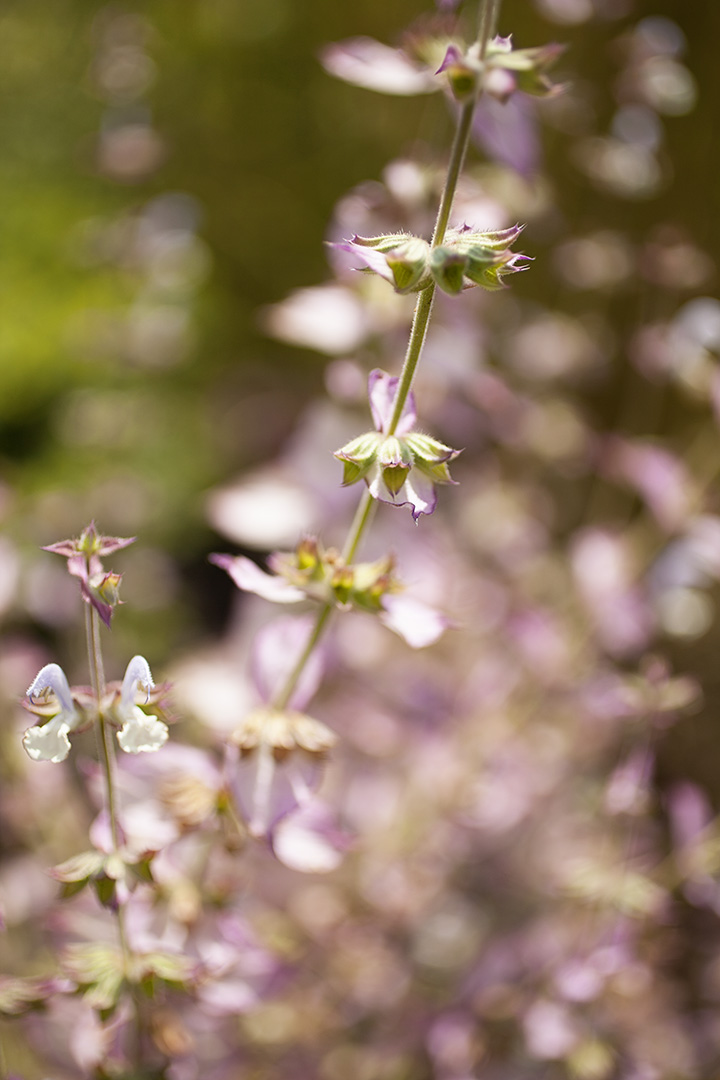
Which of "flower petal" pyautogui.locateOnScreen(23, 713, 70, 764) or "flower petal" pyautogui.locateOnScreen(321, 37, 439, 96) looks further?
"flower petal" pyautogui.locateOnScreen(321, 37, 439, 96)

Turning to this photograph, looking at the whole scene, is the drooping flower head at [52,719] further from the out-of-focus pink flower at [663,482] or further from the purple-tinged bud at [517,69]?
the out-of-focus pink flower at [663,482]

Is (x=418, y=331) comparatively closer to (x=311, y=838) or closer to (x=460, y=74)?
(x=460, y=74)

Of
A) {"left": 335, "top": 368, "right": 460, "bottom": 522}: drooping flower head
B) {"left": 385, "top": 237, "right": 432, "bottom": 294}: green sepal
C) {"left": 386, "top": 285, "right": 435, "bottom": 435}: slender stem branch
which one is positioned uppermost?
{"left": 385, "top": 237, "right": 432, "bottom": 294}: green sepal

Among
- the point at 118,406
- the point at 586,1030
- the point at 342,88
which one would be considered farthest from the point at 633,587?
the point at 342,88

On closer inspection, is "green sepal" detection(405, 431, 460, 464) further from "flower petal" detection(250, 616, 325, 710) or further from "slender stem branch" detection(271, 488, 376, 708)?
"flower petal" detection(250, 616, 325, 710)

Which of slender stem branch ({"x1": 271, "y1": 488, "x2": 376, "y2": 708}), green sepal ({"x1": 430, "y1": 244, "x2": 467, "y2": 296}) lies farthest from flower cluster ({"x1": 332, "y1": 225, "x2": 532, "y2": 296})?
slender stem branch ({"x1": 271, "y1": 488, "x2": 376, "y2": 708})
